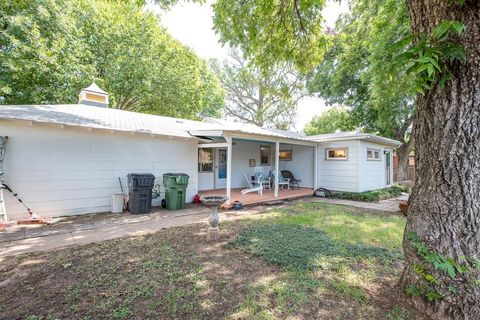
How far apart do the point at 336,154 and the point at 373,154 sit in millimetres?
2076

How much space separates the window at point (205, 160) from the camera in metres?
10.6

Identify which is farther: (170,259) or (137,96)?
(137,96)

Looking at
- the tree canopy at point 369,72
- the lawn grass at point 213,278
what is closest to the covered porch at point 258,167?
the tree canopy at point 369,72

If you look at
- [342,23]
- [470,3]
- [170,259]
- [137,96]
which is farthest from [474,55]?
[137,96]

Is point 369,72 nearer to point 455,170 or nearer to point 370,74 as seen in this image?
point 370,74

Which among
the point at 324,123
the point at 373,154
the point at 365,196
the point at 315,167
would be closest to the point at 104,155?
the point at 315,167

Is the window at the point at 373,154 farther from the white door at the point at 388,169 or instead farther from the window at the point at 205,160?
the window at the point at 205,160

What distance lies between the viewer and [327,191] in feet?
35.2

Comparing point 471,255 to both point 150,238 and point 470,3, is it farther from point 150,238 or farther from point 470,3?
point 150,238

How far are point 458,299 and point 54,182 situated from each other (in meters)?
7.91

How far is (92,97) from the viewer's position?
31.6 feet

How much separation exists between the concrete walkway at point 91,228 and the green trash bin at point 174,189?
287 mm

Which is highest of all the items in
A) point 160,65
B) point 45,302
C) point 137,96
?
point 160,65

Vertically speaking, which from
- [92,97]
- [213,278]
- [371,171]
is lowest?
[213,278]
